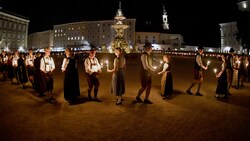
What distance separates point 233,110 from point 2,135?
7121 millimetres

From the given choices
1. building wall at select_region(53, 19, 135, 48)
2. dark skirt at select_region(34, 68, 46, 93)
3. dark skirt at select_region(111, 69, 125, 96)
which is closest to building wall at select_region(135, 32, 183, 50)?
building wall at select_region(53, 19, 135, 48)

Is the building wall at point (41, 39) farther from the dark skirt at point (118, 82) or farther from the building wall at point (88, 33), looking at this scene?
the dark skirt at point (118, 82)

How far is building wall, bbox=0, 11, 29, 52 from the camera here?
3170 inches

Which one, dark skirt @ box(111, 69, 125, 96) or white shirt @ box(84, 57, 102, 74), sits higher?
white shirt @ box(84, 57, 102, 74)

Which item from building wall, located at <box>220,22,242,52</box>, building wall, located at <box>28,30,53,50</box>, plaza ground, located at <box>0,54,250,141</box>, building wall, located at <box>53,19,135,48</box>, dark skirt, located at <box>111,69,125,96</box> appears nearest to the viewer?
plaza ground, located at <box>0,54,250,141</box>

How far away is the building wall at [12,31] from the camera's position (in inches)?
3170

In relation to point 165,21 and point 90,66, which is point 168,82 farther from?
point 165,21

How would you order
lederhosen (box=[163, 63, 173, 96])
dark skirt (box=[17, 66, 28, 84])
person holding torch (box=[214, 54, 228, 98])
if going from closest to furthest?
lederhosen (box=[163, 63, 173, 96])
person holding torch (box=[214, 54, 228, 98])
dark skirt (box=[17, 66, 28, 84])

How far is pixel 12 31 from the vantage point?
86062 mm

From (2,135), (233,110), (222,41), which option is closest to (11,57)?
(2,135)

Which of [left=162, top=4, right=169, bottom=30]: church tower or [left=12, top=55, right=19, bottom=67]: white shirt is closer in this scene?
[left=12, top=55, right=19, bottom=67]: white shirt

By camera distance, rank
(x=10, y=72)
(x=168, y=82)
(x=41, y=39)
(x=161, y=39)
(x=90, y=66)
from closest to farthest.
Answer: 1. (x=90, y=66)
2. (x=168, y=82)
3. (x=10, y=72)
4. (x=161, y=39)
5. (x=41, y=39)

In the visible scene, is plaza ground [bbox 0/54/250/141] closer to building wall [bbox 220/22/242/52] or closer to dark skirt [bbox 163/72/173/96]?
dark skirt [bbox 163/72/173/96]

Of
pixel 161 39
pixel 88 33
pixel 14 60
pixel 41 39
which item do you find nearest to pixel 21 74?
pixel 14 60
